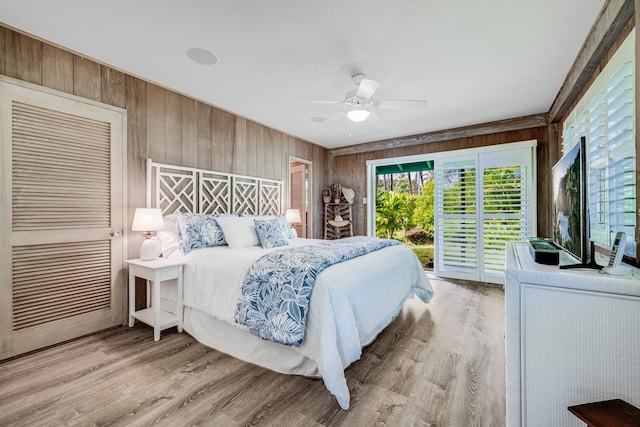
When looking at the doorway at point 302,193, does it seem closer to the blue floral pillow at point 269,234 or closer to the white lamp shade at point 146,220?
the blue floral pillow at point 269,234

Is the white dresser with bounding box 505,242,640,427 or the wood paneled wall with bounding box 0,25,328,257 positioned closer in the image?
the white dresser with bounding box 505,242,640,427

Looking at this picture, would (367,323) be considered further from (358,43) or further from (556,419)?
(358,43)

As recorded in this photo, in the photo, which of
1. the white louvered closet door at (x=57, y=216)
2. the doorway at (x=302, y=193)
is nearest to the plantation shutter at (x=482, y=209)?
the doorway at (x=302, y=193)

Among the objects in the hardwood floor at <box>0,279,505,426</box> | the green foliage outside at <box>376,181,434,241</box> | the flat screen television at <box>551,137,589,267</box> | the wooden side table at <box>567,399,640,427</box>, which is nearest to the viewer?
the wooden side table at <box>567,399,640,427</box>

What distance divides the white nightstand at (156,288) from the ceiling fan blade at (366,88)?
2.37 m

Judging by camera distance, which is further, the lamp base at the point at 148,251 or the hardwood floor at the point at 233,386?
the lamp base at the point at 148,251

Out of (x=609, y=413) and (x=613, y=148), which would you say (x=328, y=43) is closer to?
(x=613, y=148)

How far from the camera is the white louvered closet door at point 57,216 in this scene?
2227 millimetres

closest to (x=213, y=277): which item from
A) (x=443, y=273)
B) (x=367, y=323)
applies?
(x=367, y=323)

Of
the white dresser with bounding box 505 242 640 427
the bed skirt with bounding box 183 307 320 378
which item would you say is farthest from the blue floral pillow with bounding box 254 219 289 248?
the white dresser with bounding box 505 242 640 427

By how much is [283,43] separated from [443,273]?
4241mm

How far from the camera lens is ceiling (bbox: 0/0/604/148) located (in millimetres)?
1977

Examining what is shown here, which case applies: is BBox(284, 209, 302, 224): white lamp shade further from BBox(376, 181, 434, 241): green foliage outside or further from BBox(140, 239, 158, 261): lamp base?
BBox(376, 181, 434, 241): green foliage outside

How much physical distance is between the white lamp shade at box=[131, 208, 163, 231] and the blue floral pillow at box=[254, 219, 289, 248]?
1.01 metres
